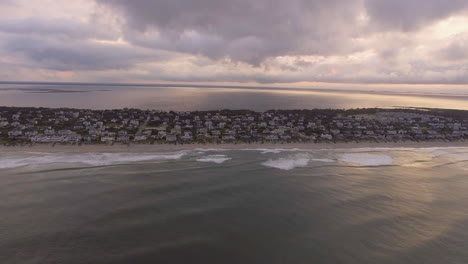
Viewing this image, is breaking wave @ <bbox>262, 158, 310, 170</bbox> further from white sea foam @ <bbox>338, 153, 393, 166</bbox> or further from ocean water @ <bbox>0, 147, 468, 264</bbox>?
white sea foam @ <bbox>338, 153, 393, 166</bbox>

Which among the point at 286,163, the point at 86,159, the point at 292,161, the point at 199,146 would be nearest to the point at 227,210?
the point at 286,163

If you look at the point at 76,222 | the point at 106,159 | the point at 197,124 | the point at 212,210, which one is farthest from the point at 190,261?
the point at 197,124

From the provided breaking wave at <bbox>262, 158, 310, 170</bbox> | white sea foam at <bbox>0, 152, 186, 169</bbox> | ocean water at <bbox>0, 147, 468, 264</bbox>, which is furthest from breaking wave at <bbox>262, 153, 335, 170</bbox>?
white sea foam at <bbox>0, 152, 186, 169</bbox>

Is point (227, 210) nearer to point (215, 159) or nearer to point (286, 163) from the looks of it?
point (215, 159)

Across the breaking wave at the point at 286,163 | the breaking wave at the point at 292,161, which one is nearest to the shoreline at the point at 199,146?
the breaking wave at the point at 292,161

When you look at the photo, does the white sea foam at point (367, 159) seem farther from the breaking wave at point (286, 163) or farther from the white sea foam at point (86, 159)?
the white sea foam at point (86, 159)
